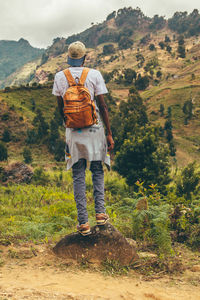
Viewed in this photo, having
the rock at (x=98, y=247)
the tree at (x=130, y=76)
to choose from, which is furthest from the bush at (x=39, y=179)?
the tree at (x=130, y=76)

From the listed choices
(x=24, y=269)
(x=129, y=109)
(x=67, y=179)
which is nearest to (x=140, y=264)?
(x=24, y=269)

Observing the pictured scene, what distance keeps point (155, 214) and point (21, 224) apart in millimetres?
2508

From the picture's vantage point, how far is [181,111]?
149ft

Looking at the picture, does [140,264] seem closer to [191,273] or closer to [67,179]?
[191,273]

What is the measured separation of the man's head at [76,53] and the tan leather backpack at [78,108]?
447 millimetres

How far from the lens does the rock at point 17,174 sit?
43.9ft

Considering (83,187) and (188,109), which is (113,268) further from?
(188,109)

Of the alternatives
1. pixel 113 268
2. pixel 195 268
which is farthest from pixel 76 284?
pixel 195 268

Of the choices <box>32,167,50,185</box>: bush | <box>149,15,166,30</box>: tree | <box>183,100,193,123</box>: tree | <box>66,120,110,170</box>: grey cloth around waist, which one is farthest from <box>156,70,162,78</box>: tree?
<box>149,15,166,30</box>: tree

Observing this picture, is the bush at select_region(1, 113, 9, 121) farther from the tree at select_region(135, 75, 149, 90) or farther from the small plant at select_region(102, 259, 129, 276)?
the tree at select_region(135, 75, 149, 90)

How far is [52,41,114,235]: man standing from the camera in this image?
3.22 metres

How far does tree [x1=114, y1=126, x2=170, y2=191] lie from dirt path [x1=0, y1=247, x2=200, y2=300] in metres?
11.1

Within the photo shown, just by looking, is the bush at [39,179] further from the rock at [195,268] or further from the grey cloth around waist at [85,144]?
the rock at [195,268]

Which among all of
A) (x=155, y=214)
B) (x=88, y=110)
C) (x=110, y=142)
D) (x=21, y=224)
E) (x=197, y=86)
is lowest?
(x=21, y=224)
